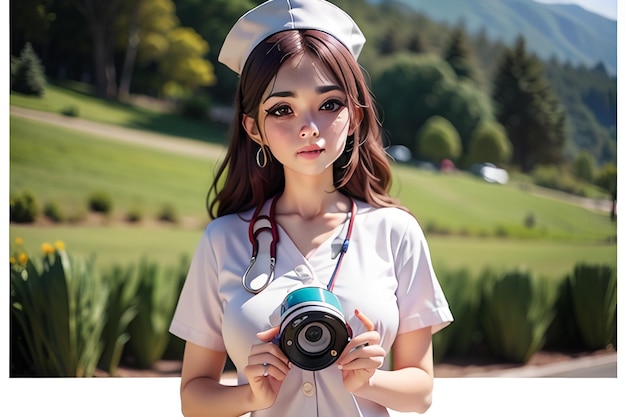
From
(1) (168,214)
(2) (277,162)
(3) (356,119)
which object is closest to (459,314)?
(1) (168,214)

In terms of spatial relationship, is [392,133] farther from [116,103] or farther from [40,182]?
[40,182]

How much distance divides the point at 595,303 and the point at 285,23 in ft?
17.5

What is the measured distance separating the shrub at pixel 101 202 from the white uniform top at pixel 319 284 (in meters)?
4.61

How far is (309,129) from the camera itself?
1.76 m

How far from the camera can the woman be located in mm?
1741

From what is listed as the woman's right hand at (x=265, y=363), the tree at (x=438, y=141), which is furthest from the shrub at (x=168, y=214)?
the woman's right hand at (x=265, y=363)

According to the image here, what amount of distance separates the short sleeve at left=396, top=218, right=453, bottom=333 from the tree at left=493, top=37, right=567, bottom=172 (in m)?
5.62

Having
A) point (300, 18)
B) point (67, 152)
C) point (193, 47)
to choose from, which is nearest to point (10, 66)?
point (67, 152)

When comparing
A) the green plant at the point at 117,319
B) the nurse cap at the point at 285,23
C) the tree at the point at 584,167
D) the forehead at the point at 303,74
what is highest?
the nurse cap at the point at 285,23

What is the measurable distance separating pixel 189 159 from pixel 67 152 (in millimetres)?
929

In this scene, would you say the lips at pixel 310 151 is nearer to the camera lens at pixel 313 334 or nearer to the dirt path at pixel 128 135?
the camera lens at pixel 313 334

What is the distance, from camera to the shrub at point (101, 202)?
6311mm

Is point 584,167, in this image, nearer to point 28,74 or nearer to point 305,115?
point 28,74

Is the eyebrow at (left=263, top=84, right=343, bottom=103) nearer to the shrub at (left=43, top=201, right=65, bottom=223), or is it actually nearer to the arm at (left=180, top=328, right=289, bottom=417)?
the arm at (left=180, top=328, right=289, bottom=417)
